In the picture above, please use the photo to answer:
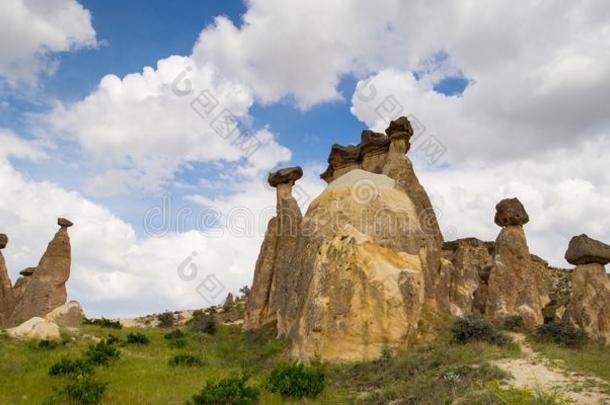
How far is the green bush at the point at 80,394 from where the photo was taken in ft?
28.7

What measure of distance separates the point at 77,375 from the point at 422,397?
22.8ft

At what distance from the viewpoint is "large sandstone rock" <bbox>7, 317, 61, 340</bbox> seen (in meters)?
15.0

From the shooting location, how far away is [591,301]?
18.4 meters

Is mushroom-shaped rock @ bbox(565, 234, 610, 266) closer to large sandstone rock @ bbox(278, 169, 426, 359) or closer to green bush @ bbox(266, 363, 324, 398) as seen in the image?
large sandstone rock @ bbox(278, 169, 426, 359)

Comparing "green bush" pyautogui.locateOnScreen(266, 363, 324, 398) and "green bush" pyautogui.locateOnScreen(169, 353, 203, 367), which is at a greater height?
"green bush" pyautogui.locateOnScreen(169, 353, 203, 367)

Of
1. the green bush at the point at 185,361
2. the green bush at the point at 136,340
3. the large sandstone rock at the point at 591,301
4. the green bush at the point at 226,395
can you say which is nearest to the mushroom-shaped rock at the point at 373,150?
the large sandstone rock at the point at 591,301

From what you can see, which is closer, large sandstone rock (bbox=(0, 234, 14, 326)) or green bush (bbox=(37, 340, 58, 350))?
green bush (bbox=(37, 340, 58, 350))

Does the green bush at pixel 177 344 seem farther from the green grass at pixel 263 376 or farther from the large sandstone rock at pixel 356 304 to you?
the large sandstone rock at pixel 356 304

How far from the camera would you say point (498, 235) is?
22.0m

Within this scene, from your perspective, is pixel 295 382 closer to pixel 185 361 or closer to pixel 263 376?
pixel 263 376

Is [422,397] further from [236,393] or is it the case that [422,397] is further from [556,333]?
[556,333]

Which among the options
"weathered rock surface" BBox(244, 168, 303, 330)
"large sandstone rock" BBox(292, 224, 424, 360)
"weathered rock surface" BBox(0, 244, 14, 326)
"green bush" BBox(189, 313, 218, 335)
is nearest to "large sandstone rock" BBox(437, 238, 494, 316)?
"large sandstone rock" BBox(292, 224, 424, 360)

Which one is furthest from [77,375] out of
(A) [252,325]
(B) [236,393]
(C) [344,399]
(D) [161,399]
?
(A) [252,325]

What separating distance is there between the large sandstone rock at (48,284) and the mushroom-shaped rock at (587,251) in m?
22.4
